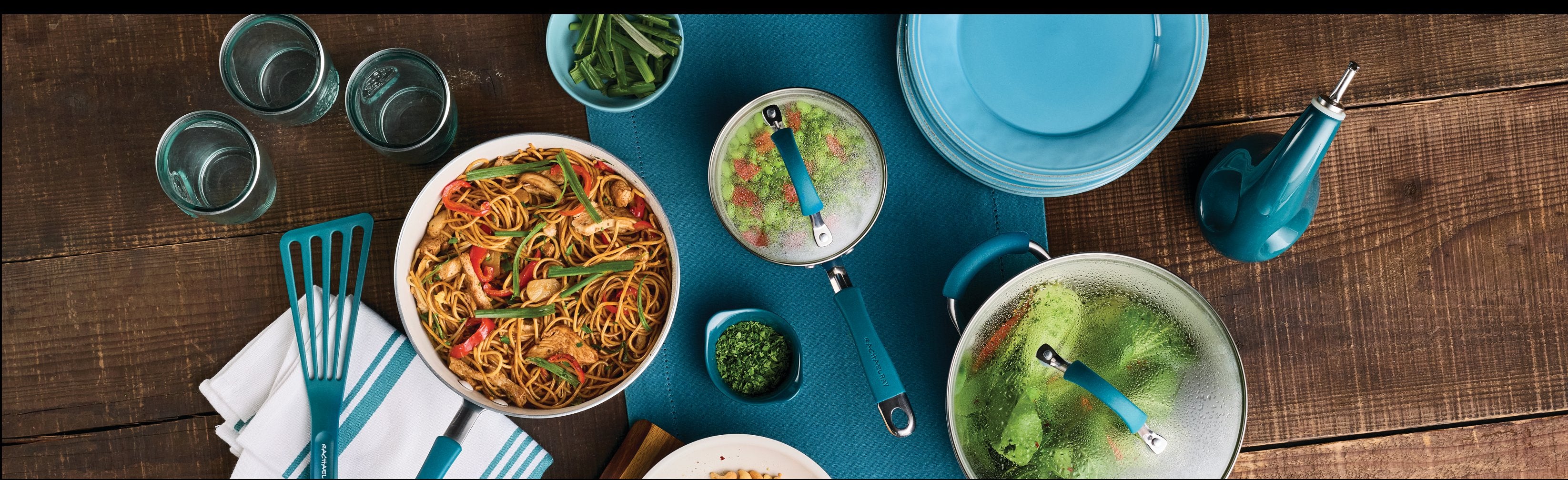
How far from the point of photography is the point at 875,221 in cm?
126

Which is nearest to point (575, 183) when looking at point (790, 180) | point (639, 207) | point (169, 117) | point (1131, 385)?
point (639, 207)

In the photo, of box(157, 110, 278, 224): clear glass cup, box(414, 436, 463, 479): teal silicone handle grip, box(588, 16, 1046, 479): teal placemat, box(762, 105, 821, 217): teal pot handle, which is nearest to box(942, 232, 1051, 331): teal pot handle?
box(588, 16, 1046, 479): teal placemat

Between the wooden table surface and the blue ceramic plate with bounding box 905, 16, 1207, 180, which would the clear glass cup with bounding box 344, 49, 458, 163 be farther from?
the blue ceramic plate with bounding box 905, 16, 1207, 180

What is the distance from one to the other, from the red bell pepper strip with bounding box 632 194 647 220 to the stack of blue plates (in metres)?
0.46

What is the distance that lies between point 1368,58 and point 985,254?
0.79m

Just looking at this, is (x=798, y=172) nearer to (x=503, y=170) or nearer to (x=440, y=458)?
(x=503, y=170)

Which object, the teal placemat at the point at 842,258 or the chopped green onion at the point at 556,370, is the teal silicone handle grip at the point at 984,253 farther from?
the chopped green onion at the point at 556,370

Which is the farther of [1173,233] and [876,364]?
[1173,233]

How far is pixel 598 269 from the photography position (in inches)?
45.6

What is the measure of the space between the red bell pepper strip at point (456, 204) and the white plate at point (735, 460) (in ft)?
1.58

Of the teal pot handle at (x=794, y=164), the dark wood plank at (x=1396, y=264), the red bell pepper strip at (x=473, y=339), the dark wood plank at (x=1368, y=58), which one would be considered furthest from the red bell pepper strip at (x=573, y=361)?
the dark wood plank at (x=1368, y=58)

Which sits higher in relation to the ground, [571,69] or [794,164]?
[571,69]

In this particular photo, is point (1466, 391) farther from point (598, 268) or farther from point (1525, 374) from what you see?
point (598, 268)

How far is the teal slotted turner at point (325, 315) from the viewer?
1.19 metres
